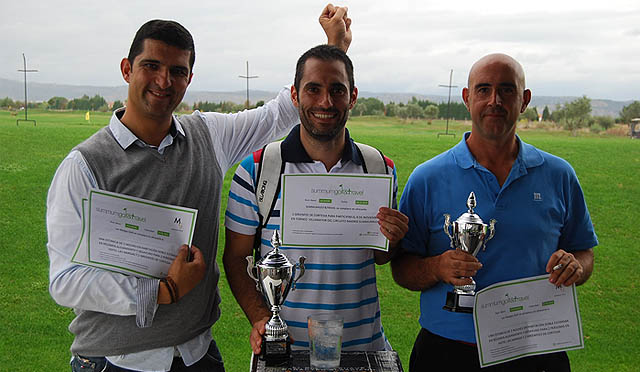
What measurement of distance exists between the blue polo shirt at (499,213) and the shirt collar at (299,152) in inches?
11.5

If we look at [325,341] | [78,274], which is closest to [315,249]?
[325,341]

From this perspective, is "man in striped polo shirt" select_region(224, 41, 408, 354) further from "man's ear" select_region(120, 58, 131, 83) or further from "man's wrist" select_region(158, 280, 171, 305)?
"man's ear" select_region(120, 58, 131, 83)

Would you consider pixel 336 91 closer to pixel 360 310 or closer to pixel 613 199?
pixel 360 310

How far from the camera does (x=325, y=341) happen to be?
2.10 m

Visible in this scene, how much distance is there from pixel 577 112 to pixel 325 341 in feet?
174

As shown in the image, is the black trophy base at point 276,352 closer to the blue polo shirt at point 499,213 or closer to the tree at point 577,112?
the blue polo shirt at point 499,213

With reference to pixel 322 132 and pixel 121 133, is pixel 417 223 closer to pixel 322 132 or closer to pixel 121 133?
pixel 322 132

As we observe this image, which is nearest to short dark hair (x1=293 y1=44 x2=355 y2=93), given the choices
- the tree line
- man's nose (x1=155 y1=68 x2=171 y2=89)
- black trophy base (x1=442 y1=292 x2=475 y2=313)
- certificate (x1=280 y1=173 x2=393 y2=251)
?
certificate (x1=280 y1=173 x2=393 y2=251)

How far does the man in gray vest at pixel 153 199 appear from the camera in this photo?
209cm

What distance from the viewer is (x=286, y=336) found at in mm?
2133

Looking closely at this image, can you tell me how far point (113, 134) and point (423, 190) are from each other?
1.21 metres

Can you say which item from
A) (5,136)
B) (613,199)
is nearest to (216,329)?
(613,199)

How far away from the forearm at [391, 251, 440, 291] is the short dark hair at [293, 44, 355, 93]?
71cm

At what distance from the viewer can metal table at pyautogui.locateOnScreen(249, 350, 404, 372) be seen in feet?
6.91
